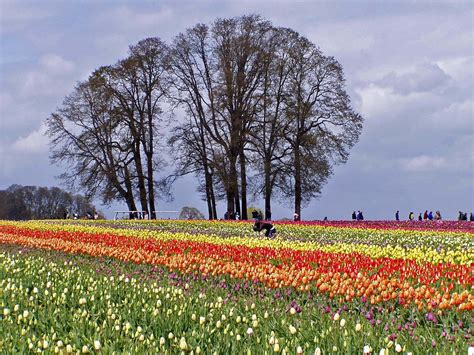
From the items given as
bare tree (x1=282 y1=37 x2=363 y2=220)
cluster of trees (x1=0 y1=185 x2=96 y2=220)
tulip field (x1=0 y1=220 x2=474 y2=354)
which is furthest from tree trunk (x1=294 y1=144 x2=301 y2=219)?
cluster of trees (x1=0 y1=185 x2=96 y2=220)

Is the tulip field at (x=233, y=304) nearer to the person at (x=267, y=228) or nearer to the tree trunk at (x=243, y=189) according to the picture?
the person at (x=267, y=228)

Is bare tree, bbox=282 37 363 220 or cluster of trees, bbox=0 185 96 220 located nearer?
bare tree, bbox=282 37 363 220

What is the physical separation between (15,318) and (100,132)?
1558 inches

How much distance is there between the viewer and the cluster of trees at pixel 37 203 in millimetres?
68812

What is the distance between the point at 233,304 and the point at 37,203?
68733 millimetres

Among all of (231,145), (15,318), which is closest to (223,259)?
(15,318)

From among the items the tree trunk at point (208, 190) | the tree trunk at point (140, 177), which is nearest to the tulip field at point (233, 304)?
the tree trunk at point (208, 190)

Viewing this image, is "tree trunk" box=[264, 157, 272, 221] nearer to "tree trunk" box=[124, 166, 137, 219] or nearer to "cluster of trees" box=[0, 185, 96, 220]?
"tree trunk" box=[124, 166, 137, 219]

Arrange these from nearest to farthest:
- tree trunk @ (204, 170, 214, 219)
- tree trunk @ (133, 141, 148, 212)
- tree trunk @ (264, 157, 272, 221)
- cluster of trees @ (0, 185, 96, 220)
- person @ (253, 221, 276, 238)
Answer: person @ (253, 221, 276, 238) < tree trunk @ (264, 157, 272, 221) < tree trunk @ (204, 170, 214, 219) < tree trunk @ (133, 141, 148, 212) < cluster of trees @ (0, 185, 96, 220)

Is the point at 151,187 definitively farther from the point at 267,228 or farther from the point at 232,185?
the point at 267,228

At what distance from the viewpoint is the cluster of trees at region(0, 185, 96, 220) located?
6881 centimetres

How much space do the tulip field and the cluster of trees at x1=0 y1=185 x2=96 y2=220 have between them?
55.3 metres

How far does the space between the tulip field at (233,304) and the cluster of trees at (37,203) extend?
5525 centimetres

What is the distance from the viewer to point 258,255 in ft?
48.3
